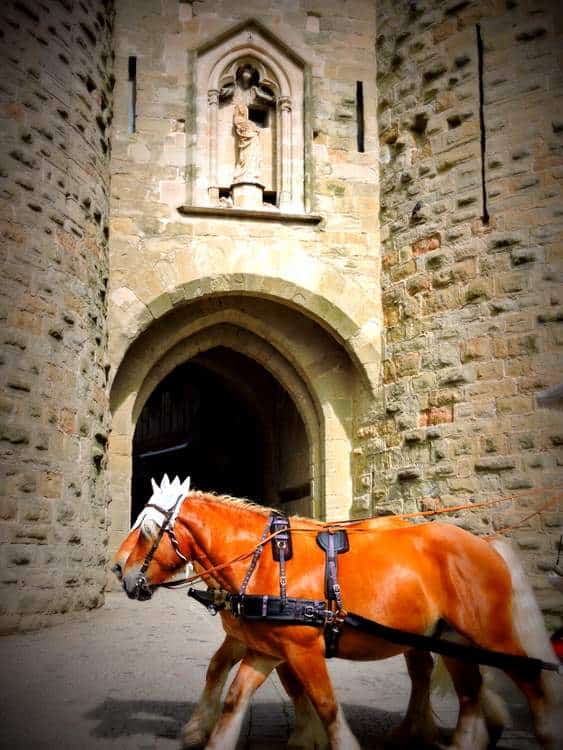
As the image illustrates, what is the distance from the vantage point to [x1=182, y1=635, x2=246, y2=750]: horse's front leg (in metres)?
3.83

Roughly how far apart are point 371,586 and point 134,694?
185 cm

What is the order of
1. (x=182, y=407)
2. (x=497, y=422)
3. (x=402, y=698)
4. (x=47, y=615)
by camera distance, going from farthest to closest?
(x=182, y=407), (x=497, y=422), (x=47, y=615), (x=402, y=698)

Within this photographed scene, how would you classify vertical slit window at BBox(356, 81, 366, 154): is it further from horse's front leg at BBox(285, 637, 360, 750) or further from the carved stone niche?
horse's front leg at BBox(285, 637, 360, 750)

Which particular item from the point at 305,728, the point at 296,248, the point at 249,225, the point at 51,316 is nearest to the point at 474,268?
the point at 296,248

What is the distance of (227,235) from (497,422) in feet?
12.3

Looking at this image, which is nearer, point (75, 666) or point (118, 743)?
point (118, 743)

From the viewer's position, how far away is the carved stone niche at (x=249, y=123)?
33.4 ft

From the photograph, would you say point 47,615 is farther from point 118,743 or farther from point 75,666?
point 118,743

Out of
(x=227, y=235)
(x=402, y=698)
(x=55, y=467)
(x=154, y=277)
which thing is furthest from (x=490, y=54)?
(x=402, y=698)

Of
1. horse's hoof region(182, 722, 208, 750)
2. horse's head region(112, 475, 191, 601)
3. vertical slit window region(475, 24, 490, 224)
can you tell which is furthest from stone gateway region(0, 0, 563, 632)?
horse's head region(112, 475, 191, 601)

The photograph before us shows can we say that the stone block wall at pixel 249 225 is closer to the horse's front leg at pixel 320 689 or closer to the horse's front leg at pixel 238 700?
the horse's front leg at pixel 238 700

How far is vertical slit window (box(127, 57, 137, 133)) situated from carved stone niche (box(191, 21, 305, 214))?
0.71 metres

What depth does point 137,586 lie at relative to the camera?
3.67m

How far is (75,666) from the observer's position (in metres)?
5.52
